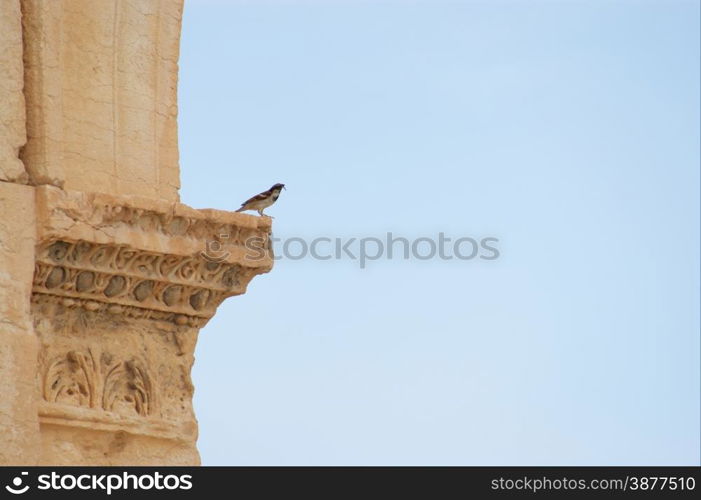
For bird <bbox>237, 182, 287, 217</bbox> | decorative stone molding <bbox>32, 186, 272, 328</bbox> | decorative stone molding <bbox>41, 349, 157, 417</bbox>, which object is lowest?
decorative stone molding <bbox>41, 349, 157, 417</bbox>

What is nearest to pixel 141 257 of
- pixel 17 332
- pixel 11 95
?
pixel 17 332

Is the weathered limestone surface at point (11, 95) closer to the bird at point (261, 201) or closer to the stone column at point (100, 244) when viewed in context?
the stone column at point (100, 244)

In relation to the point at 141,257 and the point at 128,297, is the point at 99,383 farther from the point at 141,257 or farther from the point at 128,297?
the point at 141,257

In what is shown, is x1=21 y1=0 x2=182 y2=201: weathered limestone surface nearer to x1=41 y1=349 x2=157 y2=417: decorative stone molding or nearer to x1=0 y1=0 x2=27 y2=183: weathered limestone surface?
x1=0 y1=0 x2=27 y2=183: weathered limestone surface

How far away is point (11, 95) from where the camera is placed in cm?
995

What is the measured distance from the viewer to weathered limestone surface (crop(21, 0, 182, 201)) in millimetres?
10055

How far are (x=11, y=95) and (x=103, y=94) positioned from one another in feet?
1.67

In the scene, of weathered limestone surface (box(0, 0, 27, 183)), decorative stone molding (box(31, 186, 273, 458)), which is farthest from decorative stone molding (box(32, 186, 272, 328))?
weathered limestone surface (box(0, 0, 27, 183))


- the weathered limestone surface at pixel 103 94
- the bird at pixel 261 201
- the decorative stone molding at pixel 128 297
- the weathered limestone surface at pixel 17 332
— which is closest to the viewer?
the weathered limestone surface at pixel 17 332

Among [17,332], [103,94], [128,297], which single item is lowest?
[17,332]

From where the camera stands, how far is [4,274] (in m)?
9.73

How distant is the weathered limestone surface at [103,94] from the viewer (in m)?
10.1

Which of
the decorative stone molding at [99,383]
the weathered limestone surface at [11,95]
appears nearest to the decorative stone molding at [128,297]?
the decorative stone molding at [99,383]
